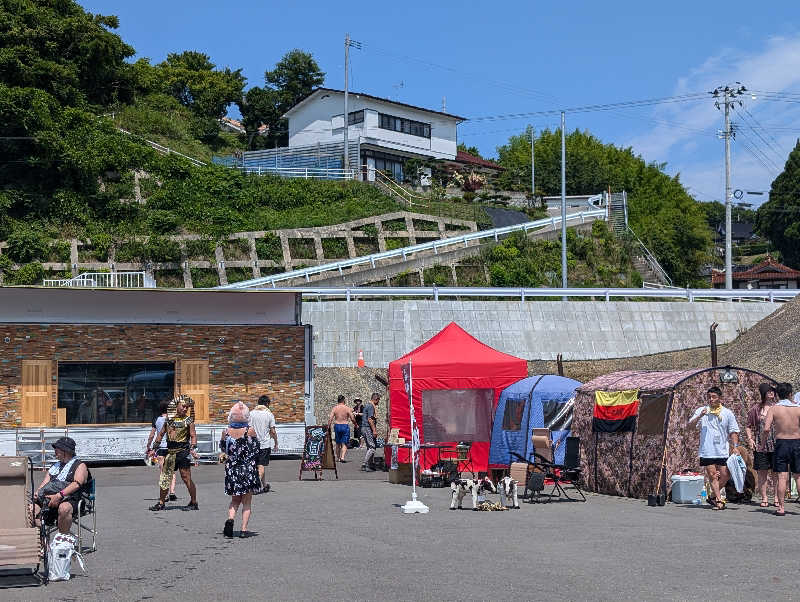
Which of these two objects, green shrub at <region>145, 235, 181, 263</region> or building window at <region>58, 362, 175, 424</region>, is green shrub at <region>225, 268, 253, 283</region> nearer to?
green shrub at <region>145, 235, 181, 263</region>

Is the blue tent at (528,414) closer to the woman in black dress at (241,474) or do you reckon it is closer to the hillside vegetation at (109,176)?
the woman in black dress at (241,474)

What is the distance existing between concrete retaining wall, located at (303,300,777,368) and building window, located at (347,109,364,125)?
3314cm

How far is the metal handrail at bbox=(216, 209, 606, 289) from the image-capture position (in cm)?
3794

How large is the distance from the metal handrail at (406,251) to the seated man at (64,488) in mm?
22662

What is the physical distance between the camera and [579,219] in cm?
5188

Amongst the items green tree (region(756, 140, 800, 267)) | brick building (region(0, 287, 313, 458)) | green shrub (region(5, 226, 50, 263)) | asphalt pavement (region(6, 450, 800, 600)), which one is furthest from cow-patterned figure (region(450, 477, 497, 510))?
green tree (region(756, 140, 800, 267))

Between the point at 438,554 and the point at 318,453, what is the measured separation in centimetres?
965

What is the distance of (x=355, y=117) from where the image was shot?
213 feet

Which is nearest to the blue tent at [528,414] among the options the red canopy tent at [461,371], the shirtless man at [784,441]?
the red canopy tent at [461,371]

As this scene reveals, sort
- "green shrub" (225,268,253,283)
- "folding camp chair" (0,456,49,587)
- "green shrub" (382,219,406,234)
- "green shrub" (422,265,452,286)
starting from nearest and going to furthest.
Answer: "folding camp chair" (0,456,49,587) < "green shrub" (422,265,452,286) < "green shrub" (225,268,253,283) < "green shrub" (382,219,406,234)

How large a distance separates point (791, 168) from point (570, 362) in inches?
2275

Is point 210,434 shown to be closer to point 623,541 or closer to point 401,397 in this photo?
point 401,397

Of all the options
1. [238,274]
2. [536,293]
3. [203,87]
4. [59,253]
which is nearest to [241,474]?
[536,293]

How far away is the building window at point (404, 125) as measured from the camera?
6531 centimetres
